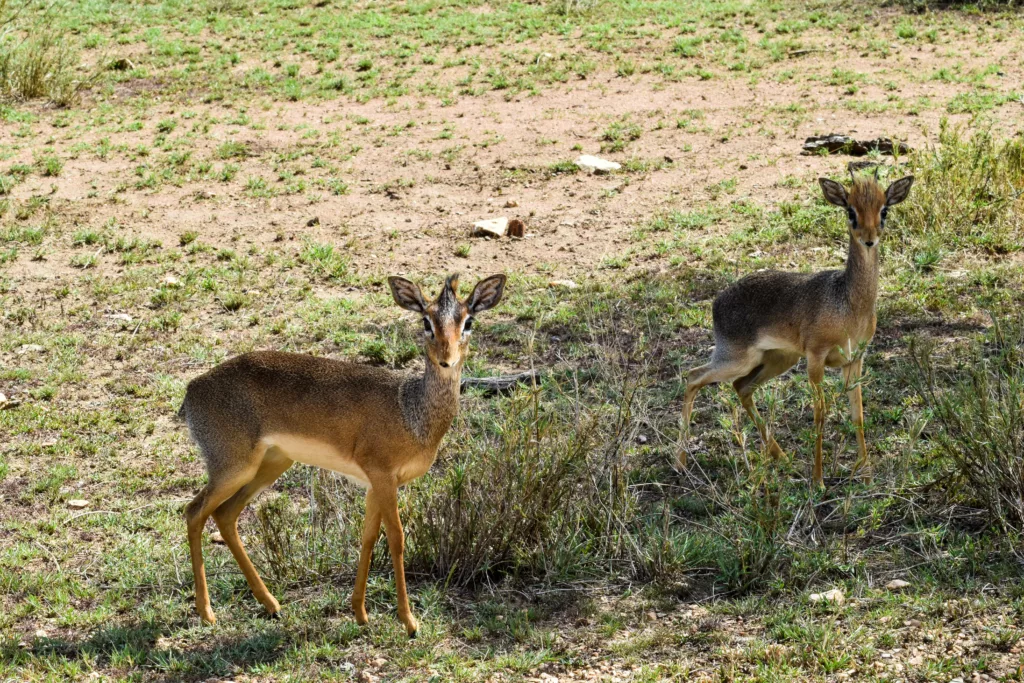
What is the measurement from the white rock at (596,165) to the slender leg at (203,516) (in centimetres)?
754

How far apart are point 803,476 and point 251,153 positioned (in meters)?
8.04

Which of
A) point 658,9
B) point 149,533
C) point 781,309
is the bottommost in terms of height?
point 149,533

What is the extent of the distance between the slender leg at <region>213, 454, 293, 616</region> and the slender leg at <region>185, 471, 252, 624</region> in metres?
0.12

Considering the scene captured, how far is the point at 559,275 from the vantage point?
10078 mm

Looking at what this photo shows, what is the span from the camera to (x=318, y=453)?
5297 mm

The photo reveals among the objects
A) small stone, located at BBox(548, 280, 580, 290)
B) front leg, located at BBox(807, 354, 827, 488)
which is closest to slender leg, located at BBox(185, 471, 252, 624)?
front leg, located at BBox(807, 354, 827, 488)

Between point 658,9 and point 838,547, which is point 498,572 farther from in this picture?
point 658,9

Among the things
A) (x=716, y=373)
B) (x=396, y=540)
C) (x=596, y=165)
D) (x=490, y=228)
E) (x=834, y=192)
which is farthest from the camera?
(x=596, y=165)

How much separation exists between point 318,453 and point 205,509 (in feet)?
1.87

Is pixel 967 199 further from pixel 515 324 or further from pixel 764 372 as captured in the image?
pixel 515 324

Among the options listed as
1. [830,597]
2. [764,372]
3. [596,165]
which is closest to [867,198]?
[764,372]

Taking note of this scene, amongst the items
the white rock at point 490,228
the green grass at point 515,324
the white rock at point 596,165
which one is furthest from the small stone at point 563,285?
the white rock at point 596,165

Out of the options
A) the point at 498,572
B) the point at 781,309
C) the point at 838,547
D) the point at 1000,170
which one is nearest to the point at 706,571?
the point at 838,547

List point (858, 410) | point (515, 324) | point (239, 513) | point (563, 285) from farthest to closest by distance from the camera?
point (563, 285), point (515, 324), point (858, 410), point (239, 513)
